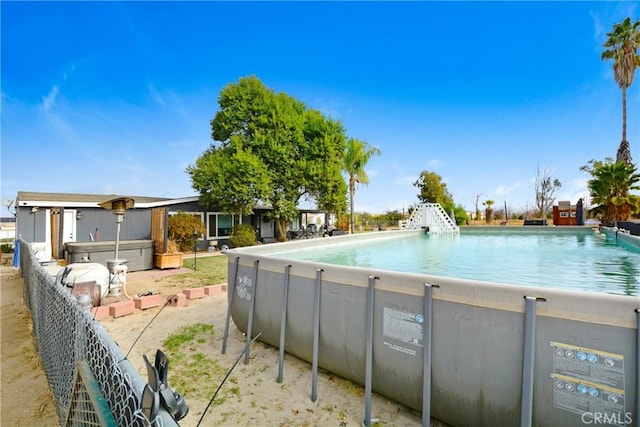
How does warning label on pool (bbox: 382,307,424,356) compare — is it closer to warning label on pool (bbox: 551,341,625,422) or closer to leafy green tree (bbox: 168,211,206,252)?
warning label on pool (bbox: 551,341,625,422)

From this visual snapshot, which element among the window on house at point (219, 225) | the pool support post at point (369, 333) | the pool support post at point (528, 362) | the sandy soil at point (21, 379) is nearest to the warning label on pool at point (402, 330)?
the pool support post at point (369, 333)

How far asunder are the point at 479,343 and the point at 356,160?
2037 centimetres

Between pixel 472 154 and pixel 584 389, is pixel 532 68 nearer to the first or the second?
pixel 472 154

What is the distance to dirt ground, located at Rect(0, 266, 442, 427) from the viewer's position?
2.33 m

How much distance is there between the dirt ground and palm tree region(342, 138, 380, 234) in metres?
17.8

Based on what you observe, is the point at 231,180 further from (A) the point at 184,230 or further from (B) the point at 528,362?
(B) the point at 528,362

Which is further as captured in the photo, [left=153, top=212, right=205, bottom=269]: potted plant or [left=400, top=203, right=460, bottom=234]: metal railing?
[left=400, top=203, right=460, bottom=234]: metal railing

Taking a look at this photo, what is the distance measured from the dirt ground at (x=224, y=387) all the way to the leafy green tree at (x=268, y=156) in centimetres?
952

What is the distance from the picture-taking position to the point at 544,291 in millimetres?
1640

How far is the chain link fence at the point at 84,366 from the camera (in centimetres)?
103

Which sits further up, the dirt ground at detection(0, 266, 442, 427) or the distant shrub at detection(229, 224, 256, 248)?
the distant shrub at detection(229, 224, 256, 248)

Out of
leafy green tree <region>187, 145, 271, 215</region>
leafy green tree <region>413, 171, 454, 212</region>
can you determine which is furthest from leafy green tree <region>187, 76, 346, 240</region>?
leafy green tree <region>413, 171, 454, 212</region>

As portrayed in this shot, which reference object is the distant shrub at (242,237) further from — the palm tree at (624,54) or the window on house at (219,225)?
the palm tree at (624,54)

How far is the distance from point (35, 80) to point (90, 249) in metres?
10.9
